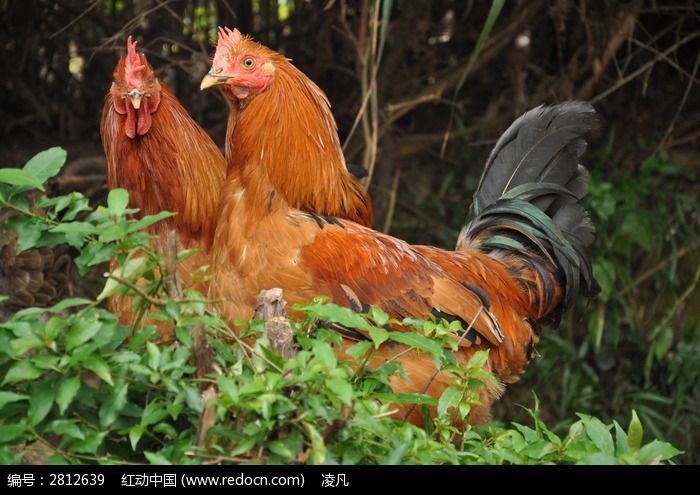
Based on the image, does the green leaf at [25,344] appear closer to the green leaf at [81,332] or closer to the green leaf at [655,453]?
the green leaf at [81,332]

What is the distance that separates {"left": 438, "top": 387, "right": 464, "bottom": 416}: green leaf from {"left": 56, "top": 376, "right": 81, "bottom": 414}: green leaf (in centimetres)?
98

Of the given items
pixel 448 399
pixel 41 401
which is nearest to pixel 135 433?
pixel 41 401

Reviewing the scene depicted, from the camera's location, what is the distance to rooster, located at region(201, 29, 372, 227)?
Answer: 4180mm

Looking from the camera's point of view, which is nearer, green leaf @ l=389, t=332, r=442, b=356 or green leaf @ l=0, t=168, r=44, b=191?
green leaf @ l=0, t=168, r=44, b=191

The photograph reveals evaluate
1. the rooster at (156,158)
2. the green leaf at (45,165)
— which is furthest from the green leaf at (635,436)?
the rooster at (156,158)

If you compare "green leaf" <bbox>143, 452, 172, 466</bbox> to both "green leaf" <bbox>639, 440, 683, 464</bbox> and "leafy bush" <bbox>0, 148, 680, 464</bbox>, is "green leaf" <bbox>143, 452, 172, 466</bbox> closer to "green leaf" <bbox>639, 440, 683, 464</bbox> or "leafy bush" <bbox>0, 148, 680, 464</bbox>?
"leafy bush" <bbox>0, 148, 680, 464</bbox>

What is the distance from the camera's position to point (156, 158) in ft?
14.2

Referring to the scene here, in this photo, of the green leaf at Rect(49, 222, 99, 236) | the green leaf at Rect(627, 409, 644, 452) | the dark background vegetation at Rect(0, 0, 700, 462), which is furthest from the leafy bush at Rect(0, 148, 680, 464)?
the dark background vegetation at Rect(0, 0, 700, 462)

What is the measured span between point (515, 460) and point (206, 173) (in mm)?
2412

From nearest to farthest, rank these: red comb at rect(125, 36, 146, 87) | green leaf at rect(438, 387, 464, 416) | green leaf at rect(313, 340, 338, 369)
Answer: green leaf at rect(313, 340, 338, 369)
green leaf at rect(438, 387, 464, 416)
red comb at rect(125, 36, 146, 87)

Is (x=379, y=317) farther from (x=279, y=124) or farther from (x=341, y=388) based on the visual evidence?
(x=279, y=124)

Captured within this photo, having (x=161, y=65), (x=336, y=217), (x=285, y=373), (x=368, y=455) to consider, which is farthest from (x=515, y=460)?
(x=161, y=65)

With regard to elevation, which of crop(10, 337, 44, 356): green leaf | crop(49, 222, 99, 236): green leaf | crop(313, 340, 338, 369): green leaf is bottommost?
crop(313, 340, 338, 369): green leaf

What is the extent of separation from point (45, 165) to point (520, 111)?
4.62 m
